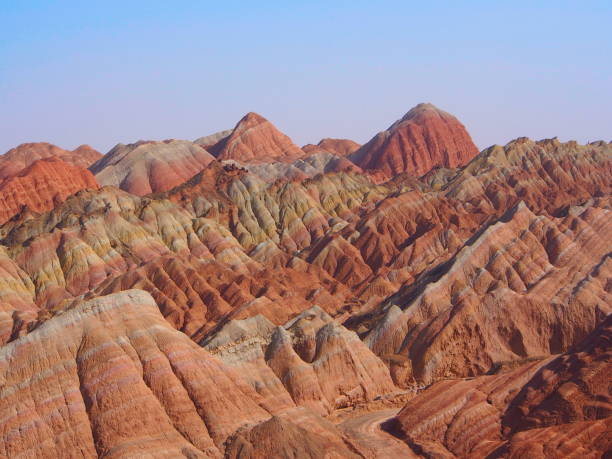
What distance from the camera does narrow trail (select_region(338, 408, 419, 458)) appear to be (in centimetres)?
5878

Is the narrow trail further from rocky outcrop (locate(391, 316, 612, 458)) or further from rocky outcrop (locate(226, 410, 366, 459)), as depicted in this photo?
rocky outcrop (locate(226, 410, 366, 459))

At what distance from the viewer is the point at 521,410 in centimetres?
6094

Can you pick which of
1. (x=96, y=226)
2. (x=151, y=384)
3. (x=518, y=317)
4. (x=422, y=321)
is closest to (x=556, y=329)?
(x=518, y=317)

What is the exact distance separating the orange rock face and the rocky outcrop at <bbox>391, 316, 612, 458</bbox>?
129 m

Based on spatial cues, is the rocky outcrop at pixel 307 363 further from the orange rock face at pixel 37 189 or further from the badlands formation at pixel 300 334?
the orange rock face at pixel 37 189

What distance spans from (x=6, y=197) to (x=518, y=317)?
122m

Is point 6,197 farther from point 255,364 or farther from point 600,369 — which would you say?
point 600,369

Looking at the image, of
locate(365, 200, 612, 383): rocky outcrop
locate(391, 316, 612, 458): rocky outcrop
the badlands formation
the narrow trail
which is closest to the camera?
locate(391, 316, 612, 458): rocky outcrop

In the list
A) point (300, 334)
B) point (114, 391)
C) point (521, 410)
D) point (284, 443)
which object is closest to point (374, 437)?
point (284, 443)

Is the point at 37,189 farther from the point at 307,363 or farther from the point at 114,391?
the point at 114,391

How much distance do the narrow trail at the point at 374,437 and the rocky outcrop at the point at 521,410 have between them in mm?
882

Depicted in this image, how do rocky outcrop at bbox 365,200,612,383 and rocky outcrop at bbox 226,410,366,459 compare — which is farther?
rocky outcrop at bbox 365,200,612,383

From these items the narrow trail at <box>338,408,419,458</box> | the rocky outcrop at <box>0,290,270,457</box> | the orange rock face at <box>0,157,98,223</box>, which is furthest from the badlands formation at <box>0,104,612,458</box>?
the orange rock face at <box>0,157,98,223</box>

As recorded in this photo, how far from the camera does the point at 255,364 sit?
71.2 meters
